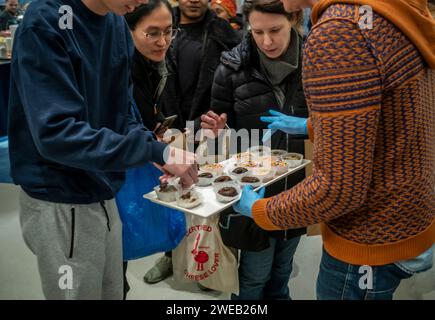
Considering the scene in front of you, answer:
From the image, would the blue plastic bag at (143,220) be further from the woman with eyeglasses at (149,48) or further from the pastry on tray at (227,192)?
the woman with eyeglasses at (149,48)

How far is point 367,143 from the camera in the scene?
93cm

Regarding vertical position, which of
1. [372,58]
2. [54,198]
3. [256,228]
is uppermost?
[372,58]

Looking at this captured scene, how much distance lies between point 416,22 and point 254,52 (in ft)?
3.81

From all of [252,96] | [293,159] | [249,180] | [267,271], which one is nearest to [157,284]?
[267,271]

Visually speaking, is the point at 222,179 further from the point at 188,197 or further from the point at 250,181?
the point at 188,197

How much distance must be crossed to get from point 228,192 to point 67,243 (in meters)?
0.68

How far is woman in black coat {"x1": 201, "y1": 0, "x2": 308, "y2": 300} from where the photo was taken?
198 cm

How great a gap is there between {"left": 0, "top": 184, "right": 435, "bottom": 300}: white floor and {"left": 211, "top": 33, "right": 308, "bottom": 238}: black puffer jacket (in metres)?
0.88

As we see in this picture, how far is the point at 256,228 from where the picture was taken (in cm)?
195

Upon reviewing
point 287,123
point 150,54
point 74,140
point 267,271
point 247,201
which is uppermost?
point 150,54

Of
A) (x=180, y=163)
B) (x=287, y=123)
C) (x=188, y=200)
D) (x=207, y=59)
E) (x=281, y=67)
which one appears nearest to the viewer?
(x=180, y=163)

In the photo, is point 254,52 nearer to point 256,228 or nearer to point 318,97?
point 256,228
